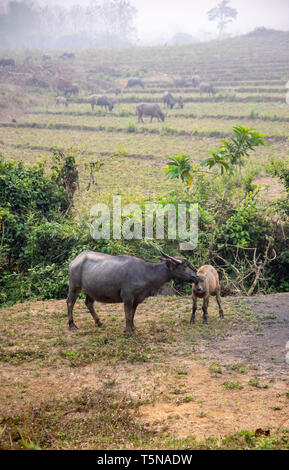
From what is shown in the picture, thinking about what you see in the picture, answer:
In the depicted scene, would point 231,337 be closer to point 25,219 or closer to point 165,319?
point 165,319

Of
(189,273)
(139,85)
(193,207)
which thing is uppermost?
(139,85)

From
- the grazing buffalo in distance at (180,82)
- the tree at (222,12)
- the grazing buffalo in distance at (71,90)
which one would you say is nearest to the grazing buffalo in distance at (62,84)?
the grazing buffalo in distance at (71,90)

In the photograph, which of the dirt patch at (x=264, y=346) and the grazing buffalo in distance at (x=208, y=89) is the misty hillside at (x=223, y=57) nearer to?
the grazing buffalo in distance at (x=208, y=89)

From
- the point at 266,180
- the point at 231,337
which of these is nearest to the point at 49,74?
the point at 266,180

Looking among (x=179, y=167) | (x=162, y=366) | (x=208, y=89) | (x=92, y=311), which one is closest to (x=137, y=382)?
(x=162, y=366)

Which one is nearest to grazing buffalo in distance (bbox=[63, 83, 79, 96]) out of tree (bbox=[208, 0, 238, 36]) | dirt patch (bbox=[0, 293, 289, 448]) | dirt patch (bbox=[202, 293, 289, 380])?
dirt patch (bbox=[0, 293, 289, 448])

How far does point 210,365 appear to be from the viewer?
529cm

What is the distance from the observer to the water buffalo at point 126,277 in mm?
6133

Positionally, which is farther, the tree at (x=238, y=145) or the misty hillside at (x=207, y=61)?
the misty hillside at (x=207, y=61)

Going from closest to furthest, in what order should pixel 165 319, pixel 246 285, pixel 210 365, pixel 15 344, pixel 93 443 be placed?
pixel 93 443 → pixel 210 365 → pixel 15 344 → pixel 165 319 → pixel 246 285

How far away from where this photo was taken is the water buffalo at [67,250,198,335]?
20.1 ft

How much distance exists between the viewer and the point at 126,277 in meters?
6.13

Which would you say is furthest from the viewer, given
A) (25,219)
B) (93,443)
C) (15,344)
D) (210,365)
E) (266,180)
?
(266,180)

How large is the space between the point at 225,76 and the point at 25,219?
3312cm
